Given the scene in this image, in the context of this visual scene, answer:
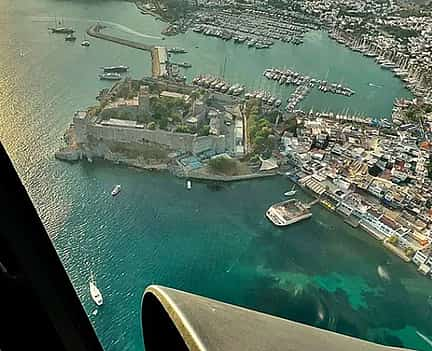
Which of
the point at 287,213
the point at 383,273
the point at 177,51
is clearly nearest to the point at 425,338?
the point at 383,273

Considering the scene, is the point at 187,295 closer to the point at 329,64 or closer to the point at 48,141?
the point at 48,141

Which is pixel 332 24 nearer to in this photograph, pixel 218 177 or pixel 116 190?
pixel 218 177

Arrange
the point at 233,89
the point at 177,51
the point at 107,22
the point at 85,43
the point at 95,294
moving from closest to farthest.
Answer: the point at 95,294
the point at 233,89
the point at 85,43
the point at 177,51
the point at 107,22

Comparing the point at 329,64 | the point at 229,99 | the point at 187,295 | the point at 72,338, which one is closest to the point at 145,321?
the point at 187,295

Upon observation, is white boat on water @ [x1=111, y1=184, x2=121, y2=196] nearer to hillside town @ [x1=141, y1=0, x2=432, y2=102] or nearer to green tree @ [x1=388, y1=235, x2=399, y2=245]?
green tree @ [x1=388, y1=235, x2=399, y2=245]

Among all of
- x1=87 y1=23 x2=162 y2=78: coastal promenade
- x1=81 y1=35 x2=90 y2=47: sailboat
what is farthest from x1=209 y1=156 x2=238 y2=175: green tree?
x1=81 y1=35 x2=90 y2=47: sailboat

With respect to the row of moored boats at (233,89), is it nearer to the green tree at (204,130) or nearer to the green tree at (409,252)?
the green tree at (204,130)

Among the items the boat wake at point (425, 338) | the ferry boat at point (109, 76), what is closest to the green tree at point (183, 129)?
the ferry boat at point (109, 76)
